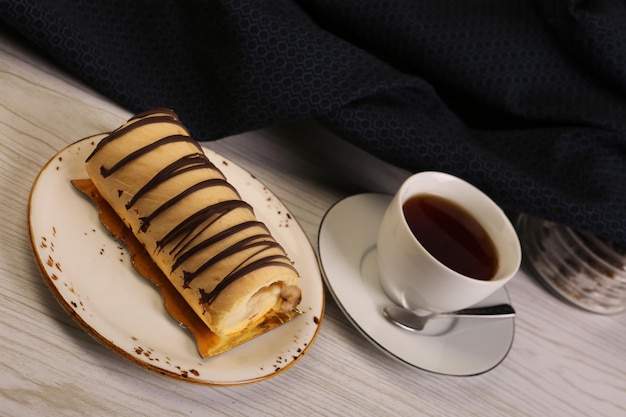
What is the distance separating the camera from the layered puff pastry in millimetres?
616

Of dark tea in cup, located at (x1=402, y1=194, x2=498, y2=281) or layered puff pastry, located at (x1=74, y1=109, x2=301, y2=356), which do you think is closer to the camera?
layered puff pastry, located at (x1=74, y1=109, x2=301, y2=356)

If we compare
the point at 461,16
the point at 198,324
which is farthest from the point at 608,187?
the point at 198,324

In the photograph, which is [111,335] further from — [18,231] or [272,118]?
[272,118]

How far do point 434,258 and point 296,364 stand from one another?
0.19 metres

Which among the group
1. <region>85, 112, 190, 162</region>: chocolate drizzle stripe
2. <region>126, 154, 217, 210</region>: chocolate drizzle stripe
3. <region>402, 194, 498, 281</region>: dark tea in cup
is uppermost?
<region>85, 112, 190, 162</region>: chocolate drizzle stripe

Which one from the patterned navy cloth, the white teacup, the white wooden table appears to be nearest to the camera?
the white wooden table

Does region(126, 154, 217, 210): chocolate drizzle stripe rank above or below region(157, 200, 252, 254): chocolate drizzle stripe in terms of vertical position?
above

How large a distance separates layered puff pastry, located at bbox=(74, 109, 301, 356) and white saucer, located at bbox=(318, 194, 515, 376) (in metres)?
0.11

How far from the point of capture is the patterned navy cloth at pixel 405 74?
846 millimetres

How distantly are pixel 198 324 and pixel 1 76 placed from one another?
0.41m

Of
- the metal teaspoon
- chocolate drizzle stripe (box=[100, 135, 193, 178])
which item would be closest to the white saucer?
the metal teaspoon

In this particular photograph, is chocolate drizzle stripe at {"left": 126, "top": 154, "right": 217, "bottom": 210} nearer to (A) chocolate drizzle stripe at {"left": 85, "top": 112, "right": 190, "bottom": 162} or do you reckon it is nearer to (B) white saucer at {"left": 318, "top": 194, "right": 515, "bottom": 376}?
(A) chocolate drizzle stripe at {"left": 85, "top": 112, "right": 190, "bottom": 162}

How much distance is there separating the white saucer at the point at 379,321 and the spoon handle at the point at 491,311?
0.06 ft

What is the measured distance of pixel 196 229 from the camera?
0.63 m
